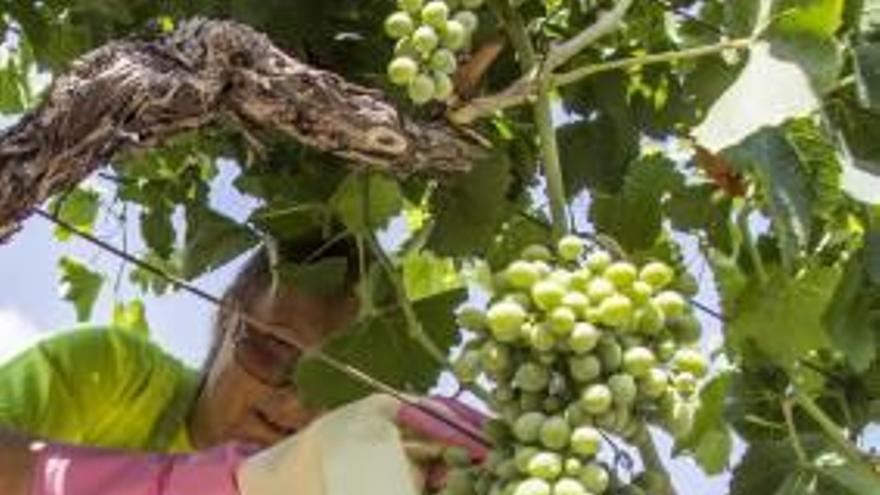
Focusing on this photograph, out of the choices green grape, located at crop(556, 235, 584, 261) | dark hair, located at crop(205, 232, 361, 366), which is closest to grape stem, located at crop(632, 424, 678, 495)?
green grape, located at crop(556, 235, 584, 261)

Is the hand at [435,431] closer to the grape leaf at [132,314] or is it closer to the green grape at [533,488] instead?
the green grape at [533,488]

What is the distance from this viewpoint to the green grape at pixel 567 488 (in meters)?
1.00

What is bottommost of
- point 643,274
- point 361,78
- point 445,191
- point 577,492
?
point 577,492

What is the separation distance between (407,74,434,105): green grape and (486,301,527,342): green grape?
18cm

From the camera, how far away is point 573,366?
1040mm

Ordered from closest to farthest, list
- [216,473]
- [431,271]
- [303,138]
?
[303,138]
[216,473]
[431,271]

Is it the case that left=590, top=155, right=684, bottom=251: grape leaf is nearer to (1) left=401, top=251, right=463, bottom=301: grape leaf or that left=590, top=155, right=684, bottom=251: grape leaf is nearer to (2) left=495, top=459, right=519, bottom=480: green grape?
(2) left=495, top=459, right=519, bottom=480: green grape

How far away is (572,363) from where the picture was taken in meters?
1.04

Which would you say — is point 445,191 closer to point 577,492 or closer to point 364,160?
point 364,160

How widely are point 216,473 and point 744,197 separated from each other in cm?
→ 54

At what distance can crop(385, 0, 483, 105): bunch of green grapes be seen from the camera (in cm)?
116

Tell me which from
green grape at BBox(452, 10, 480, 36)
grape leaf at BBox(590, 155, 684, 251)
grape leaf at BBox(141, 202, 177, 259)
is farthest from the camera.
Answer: grape leaf at BBox(141, 202, 177, 259)

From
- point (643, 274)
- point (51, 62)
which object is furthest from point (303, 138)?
point (51, 62)

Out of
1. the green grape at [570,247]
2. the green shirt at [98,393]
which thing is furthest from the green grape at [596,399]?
the green shirt at [98,393]
